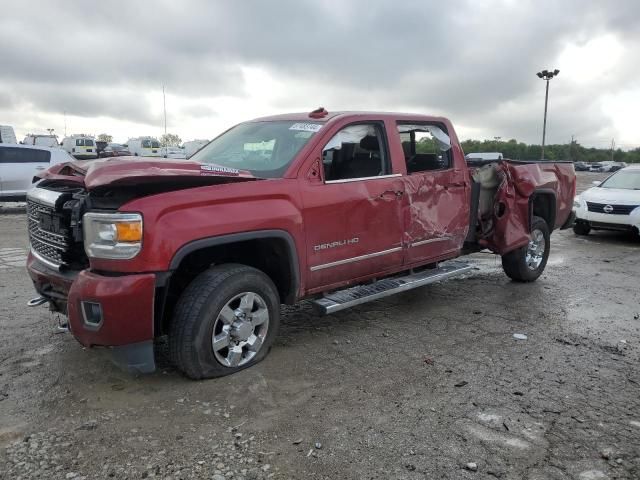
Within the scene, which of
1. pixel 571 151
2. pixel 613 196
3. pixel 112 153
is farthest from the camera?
pixel 571 151

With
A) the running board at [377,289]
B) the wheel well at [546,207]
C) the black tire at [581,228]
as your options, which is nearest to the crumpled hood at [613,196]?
the black tire at [581,228]

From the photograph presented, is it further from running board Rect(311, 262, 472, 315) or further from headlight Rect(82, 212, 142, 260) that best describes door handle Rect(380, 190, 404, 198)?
headlight Rect(82, 212, 142, 260)

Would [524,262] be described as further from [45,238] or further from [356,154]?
[45,238]

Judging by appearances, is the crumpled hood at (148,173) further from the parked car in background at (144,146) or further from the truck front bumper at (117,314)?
the parked car in background at (144,146)

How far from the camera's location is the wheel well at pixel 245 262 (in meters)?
3.86

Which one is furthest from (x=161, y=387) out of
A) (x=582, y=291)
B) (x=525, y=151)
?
(x=525, y=151)

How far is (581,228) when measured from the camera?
11102 mm

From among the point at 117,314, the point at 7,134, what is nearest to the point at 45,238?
the point at 117,314

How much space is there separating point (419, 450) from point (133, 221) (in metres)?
2.11

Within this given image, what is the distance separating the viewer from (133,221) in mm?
3256

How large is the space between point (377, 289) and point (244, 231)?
151cm

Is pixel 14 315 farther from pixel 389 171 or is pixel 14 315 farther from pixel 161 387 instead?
pixel 389 171

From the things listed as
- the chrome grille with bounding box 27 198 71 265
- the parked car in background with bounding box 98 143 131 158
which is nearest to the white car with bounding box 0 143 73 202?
the parked car in background with bounding box 98 143 131 158

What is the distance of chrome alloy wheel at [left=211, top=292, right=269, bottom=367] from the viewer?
3.72 m
